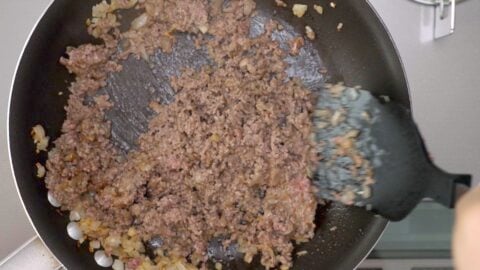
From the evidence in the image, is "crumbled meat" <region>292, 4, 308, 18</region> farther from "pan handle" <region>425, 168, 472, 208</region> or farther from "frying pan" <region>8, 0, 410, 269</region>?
"pan handle" <region>425, 168, 472, 208</region>

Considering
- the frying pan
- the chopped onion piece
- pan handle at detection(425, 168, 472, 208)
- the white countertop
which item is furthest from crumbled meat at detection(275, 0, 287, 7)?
the chopped onion piece

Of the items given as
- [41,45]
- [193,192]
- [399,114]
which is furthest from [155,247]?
[399,114]

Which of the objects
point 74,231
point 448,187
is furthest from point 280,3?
point 74,231

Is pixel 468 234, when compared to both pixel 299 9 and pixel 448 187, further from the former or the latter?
pixel 299 9

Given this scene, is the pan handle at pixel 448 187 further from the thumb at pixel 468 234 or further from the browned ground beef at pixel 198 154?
the browned ground beef at pixel 198 154

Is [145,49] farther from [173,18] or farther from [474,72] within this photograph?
[474,72]
